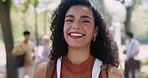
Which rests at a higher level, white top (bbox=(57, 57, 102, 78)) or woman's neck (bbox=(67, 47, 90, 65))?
woman's neck (bbox=(67, 47, 90, 65))

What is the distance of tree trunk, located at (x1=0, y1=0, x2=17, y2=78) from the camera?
8.74m

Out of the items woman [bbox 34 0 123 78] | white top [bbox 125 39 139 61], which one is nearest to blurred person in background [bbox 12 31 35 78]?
white top [bbox 125 39 139 61]

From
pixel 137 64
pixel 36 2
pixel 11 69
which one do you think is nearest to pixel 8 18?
pixel 36 2

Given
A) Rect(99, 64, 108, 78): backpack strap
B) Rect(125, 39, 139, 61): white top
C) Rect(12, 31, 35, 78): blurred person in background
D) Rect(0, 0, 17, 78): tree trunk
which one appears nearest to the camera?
Rect(99, 64, 108, 78): backpack strap

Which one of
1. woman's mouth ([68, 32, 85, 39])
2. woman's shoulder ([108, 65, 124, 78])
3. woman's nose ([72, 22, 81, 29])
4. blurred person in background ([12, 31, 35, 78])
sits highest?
woman's nose ([72, 22, 81, 29])

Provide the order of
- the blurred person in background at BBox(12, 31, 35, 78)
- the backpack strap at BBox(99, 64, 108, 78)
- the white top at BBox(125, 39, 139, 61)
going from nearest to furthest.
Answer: the backpack strap at BBox(99, 64, 108, 78), the blurred person in background at BBox(12, 31, 35, 78), the white top at BBox(125, 39, 139, 61)

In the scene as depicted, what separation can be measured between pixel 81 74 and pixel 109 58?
1.07ft

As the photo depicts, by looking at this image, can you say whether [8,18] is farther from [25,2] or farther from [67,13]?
[67,13]

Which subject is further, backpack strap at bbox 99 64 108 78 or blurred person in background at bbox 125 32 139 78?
blurred person in background at bbox 125 32 139 78

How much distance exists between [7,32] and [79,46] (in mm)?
7245

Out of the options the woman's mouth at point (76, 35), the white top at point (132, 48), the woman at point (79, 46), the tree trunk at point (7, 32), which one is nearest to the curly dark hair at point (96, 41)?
the woman at point (79, 46)

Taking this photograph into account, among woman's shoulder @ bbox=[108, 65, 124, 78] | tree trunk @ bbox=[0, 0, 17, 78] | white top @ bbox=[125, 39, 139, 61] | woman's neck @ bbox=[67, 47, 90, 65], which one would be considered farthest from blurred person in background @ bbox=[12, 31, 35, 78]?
woman's shoulder @ bbox=[108, 65, 124, 78]

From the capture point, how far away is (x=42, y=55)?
766cm

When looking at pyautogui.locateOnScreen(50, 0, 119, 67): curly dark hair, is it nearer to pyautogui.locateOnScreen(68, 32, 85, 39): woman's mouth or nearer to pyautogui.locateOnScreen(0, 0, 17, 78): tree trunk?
pyautogui.locateOnScreen(68, 32, 85, 39): woman's mouth
